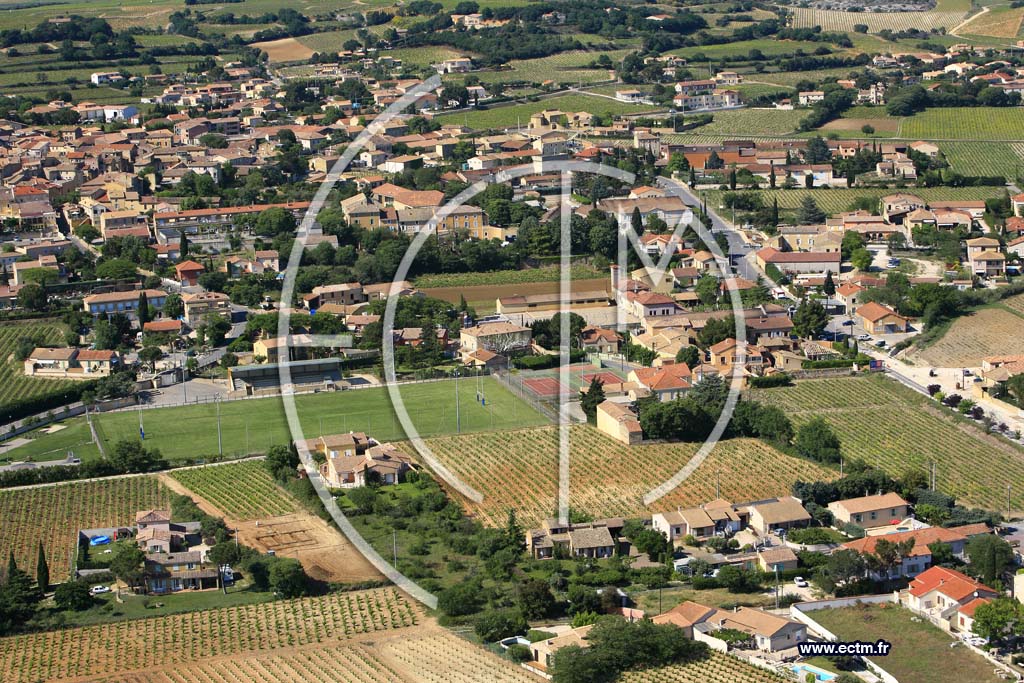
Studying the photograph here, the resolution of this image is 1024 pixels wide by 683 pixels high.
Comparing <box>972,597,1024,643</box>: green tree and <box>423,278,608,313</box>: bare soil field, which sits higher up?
<box>972,597,1024,643</box>: green tree

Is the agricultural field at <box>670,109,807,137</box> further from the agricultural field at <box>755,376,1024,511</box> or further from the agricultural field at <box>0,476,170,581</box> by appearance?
the agricultural field at <box>0,476,170,581</box>

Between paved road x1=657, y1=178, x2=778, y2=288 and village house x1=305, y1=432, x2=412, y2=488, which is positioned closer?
village house x1=305, y1=432, x2=412, y2=488

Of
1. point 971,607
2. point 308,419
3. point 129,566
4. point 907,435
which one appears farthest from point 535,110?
point 971,607

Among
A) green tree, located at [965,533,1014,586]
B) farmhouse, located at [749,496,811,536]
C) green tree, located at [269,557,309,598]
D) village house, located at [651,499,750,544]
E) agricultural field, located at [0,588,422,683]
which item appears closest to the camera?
agricultural field, located at [0,588,422,683]

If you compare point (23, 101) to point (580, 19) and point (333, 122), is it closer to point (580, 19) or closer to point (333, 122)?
point (333, 122)

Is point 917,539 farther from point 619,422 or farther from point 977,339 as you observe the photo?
point 977,339

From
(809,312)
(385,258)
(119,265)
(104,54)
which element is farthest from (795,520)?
(104,54)

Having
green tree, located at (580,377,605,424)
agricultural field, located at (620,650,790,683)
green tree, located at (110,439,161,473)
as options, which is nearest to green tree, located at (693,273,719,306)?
green tree, located at (580,377,605,424)
